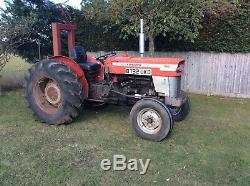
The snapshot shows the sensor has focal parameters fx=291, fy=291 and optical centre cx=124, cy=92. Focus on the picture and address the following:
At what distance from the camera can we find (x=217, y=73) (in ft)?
26.7

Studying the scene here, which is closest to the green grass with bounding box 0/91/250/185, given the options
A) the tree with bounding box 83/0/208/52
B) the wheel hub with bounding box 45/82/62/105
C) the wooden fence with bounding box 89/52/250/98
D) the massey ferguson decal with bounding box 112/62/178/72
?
the wheel hub with bounding box 45/82/62/105

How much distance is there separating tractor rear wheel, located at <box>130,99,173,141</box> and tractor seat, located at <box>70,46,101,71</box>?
48.5 inches

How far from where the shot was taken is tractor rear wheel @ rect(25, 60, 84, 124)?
4.96 metres

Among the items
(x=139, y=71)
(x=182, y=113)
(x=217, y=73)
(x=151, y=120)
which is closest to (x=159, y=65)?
(x=139, y=71)

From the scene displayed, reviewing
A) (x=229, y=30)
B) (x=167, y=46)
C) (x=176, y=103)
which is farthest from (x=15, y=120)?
(x=229, y=30)

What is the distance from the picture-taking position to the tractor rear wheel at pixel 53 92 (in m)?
4.96

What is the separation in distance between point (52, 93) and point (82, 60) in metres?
0.85

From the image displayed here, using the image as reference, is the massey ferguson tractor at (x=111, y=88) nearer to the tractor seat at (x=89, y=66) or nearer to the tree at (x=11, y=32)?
the tractor seat at (x=89, y=66)

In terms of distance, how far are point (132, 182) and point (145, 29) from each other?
4.38m

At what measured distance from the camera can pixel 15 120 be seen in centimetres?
548

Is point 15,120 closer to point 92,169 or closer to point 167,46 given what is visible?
point 92,169

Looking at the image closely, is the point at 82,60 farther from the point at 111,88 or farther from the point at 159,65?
the point at 159,65

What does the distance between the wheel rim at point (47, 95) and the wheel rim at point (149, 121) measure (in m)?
1.52

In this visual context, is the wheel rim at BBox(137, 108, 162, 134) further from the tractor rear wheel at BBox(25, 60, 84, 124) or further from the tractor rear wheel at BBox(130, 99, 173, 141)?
the tractor rear wheel at BBox(25, 60, 84, 124)
